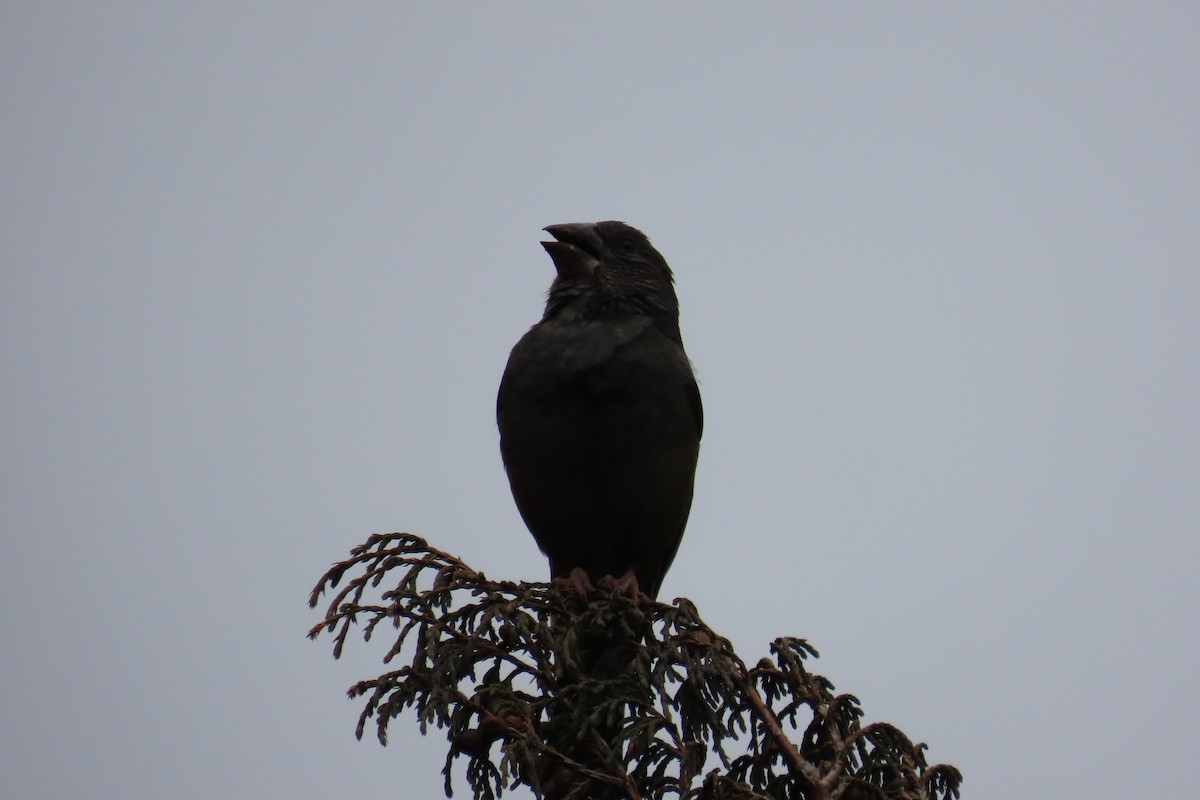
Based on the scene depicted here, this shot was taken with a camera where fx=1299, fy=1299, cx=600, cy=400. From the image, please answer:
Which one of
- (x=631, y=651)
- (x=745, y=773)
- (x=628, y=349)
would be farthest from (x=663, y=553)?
(x=745, y=773)

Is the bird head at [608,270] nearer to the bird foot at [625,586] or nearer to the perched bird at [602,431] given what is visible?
the perched bird at [602,431]

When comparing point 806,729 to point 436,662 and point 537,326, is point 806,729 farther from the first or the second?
point 537,326

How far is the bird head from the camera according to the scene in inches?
198

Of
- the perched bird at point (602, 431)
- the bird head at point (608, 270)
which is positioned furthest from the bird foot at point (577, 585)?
the bird head at point (608, 270)

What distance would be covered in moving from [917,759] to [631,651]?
0.79m

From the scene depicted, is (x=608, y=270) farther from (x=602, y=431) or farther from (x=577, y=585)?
(x=577, y=585)

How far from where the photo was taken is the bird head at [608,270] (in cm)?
504

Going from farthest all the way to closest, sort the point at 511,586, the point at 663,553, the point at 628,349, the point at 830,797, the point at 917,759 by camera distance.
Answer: the point at 663,553
the point at 628,349
the point at 511,586
the point at 917,759
the point at 830,797

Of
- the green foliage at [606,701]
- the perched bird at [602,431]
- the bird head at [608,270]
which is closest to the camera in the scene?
the green foliage at [606,701]

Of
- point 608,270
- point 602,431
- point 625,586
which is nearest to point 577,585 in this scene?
point 625,586

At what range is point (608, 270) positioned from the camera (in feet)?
17.0

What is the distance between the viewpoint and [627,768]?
123 inches

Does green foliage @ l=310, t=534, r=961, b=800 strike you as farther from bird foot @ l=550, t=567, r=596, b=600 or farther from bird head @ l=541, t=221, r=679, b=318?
bird head @ l=541, t=221, r=679, b=318

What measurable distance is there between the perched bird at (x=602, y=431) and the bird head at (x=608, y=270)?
11mm
